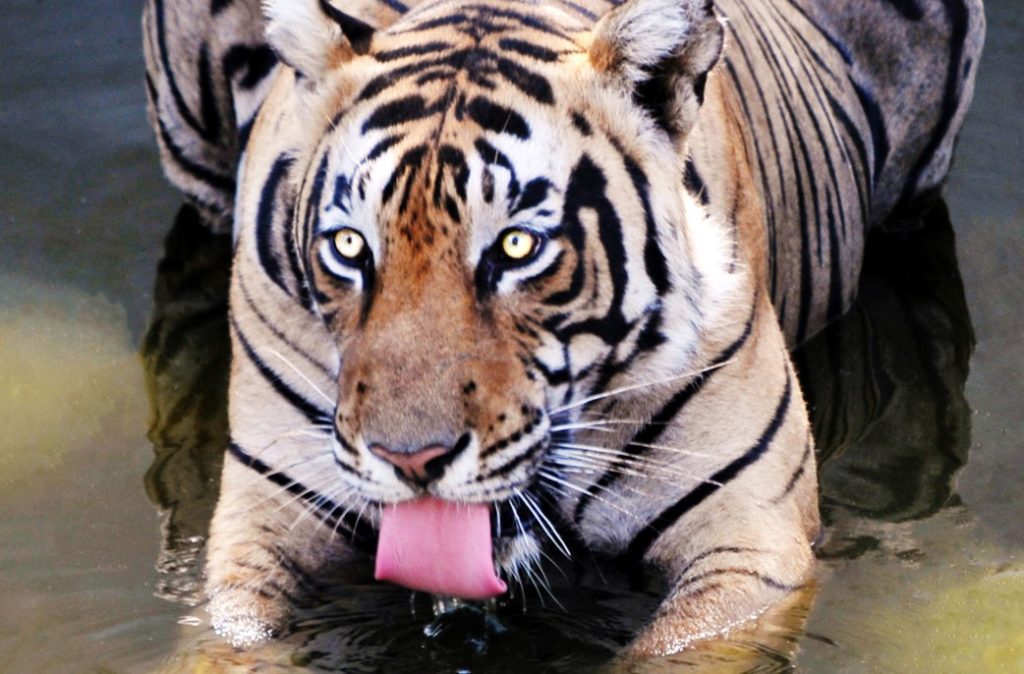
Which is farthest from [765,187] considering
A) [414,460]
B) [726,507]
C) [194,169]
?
[194,169]

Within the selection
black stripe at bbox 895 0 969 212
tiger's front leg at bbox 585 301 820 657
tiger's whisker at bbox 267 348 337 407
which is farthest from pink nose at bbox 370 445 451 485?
black stripe at bbox 895 0 969 212

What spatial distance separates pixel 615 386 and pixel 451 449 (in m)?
0.41

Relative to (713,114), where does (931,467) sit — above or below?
Answer: below

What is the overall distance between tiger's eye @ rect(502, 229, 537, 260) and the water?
68 centimetres

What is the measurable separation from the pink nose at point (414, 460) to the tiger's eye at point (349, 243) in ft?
0.97

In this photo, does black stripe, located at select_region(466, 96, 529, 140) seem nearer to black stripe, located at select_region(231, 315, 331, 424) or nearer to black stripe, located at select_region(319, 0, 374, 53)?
black stripe, located at select_region(319, 0, 374, 53)

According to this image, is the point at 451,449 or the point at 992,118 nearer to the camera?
the point at 451,449

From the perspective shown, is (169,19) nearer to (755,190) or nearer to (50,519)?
(50,519)

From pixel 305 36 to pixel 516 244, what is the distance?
0.49 metres

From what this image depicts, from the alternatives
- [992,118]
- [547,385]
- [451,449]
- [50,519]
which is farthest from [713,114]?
[992,118]

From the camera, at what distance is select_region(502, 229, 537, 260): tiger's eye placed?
8.25 ft

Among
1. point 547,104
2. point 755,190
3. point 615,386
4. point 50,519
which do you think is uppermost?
point 547,104

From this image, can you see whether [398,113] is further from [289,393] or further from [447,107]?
[289,393]

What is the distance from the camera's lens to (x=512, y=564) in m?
2.75
